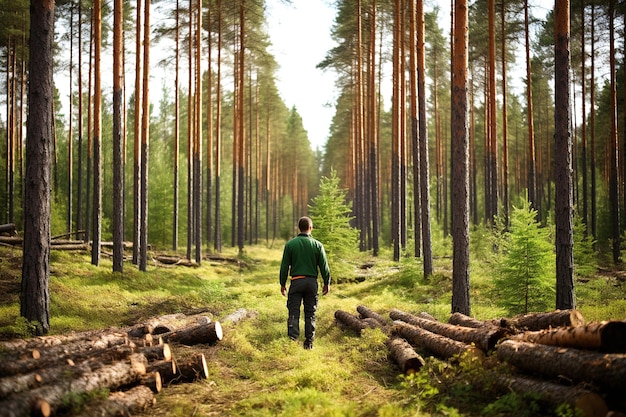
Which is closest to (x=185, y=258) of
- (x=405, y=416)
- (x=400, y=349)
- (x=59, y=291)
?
(x=59, y=291)

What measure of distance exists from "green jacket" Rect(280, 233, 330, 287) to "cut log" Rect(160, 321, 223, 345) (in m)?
1.46

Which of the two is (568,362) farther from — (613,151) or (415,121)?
(613,151)

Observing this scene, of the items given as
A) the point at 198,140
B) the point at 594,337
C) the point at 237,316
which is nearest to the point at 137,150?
the point at 198,140

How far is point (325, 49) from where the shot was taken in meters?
28.5

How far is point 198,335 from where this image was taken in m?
7.82

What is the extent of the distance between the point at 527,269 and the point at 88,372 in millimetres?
9078

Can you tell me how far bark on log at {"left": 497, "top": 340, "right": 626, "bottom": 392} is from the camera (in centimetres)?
394

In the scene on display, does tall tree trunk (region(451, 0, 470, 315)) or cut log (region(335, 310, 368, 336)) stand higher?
tall tree trunk (region(451, 0, 470, 315))

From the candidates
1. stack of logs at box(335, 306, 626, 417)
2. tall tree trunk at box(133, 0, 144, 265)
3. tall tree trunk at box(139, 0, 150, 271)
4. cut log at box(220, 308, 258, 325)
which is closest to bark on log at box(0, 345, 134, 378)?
cut log at box(220, 308, 258, 325)

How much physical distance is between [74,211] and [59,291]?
26913 mm

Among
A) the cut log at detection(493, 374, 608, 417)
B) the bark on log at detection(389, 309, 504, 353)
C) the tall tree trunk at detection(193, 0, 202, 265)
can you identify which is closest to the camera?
the cut log at detection(493, 374, 608, 417)

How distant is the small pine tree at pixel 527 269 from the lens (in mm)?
9891

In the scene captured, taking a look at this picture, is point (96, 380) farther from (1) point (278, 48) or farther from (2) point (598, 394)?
(1) point (278, 48)

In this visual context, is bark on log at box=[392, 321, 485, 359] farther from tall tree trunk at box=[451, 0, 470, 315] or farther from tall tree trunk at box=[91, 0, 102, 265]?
tall tree trunk at box=[91, 0, 102, 265]
